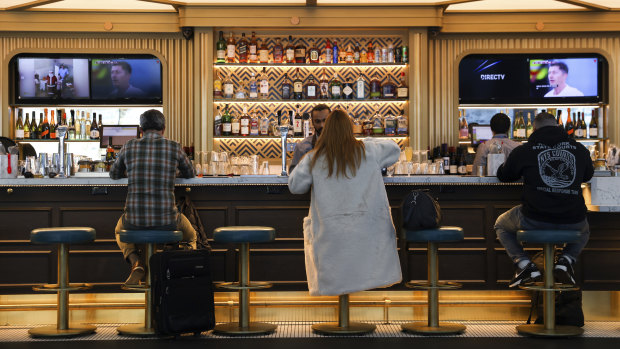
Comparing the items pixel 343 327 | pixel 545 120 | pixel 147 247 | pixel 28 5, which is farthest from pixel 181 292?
pixel 28 5

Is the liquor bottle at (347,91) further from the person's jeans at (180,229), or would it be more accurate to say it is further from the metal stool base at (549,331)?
the metal stool base at (549,331)

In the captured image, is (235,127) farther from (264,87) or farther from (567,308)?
(567,308)

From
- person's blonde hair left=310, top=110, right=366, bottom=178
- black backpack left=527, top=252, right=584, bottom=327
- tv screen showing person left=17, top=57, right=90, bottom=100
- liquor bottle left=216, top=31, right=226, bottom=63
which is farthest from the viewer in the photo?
tv screen showing person left=17, top=57, right=90, bottom=100

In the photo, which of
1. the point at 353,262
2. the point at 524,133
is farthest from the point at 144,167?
the point at 524,133

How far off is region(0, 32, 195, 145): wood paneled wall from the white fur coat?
3837 millimetres

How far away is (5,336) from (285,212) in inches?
76.9

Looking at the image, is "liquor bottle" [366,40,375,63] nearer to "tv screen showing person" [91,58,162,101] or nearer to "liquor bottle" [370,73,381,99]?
"liquor bottle" [370,73,381,99]

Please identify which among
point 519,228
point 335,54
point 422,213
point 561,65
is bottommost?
point 519,228

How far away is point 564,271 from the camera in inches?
191

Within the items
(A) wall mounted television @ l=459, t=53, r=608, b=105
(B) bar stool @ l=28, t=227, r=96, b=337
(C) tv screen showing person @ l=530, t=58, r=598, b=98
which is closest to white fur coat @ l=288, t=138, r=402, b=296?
(B) bar stool @ l=28, t=227, r=96, b=337

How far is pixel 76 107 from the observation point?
8.27 m

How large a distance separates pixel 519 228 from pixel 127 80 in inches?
187

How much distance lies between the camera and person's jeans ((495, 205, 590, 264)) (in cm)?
482

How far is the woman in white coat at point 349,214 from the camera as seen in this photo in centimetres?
455
